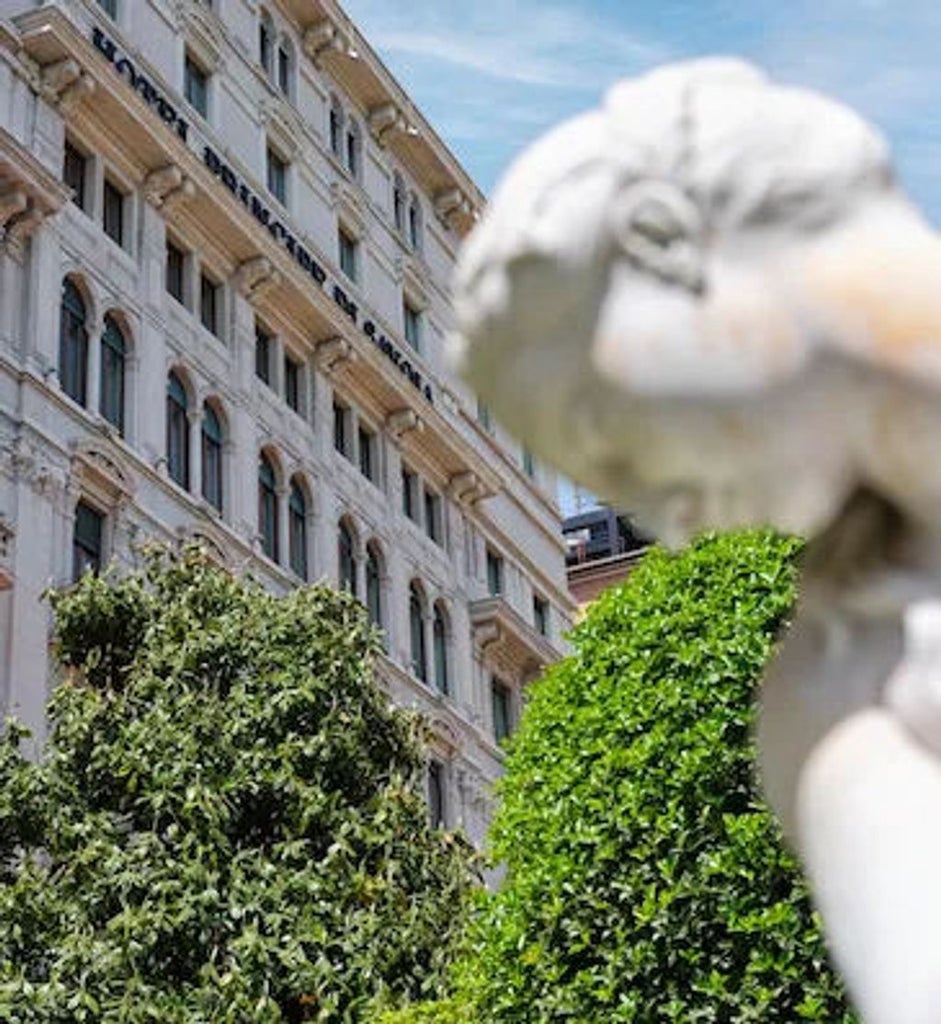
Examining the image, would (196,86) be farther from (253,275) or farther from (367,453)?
(367,453)

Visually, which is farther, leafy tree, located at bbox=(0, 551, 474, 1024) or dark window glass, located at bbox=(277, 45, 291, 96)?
dark window glass, located at bbox=(277, 45, 291, 96)

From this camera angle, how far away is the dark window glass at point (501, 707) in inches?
1237

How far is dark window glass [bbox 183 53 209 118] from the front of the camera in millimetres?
26172

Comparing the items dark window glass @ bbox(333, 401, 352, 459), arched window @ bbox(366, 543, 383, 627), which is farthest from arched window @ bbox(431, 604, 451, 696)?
Result: dark window glass @ bbox(333, 401, 352, 459)

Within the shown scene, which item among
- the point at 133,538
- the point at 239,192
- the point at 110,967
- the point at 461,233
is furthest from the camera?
the point at 461,233

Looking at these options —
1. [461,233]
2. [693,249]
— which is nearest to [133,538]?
[461,233]

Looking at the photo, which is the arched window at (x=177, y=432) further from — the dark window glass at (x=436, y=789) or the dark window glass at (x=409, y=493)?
the dark window glass at (x=409, y=493)

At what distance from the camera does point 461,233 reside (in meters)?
35.3

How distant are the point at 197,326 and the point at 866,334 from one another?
23.4 m

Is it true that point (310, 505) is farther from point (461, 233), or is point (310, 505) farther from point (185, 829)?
point (185, 829)

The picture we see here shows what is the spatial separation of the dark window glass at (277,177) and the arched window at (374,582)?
5574 millimetres

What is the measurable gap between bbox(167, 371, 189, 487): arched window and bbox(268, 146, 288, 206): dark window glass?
5.56m

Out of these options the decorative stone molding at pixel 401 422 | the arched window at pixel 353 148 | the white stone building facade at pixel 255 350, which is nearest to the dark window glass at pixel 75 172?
the white stone building facade at pixel 255 350

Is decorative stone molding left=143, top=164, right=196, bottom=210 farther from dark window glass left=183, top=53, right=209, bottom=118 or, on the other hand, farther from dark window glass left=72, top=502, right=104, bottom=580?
dark window glass left=72, top=502, right=104, bottom=580
